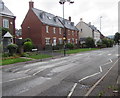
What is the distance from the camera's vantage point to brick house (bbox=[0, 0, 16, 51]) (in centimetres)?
2670

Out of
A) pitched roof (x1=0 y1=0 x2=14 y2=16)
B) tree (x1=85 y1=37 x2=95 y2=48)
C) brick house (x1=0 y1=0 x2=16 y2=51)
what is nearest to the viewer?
brick house (x1=0 y1=0 x2=16 y2=51)

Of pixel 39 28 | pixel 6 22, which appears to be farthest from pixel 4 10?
pixel 39 28

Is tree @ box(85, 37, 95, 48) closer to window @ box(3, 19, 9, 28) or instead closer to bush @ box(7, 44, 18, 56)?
window @ box(3, 19, 9, 28)

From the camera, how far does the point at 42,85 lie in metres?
8.15

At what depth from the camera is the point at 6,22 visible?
29.0 metres

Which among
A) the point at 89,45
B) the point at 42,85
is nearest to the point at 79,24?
the point at 89,45

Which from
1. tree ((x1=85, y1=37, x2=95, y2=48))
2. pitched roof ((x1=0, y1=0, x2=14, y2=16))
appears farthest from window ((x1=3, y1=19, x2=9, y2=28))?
tree ((x1=85, y1=37, x2=95, y2=48))

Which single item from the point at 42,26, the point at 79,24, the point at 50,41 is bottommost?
the point at 50,41

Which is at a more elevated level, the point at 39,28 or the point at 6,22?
the point at 6,22

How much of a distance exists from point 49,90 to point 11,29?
2541 centimetres

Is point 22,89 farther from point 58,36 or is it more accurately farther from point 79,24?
point 79,24

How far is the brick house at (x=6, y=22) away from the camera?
87.6 ft

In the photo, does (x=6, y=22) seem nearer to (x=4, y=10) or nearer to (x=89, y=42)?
(x=4, y=10)

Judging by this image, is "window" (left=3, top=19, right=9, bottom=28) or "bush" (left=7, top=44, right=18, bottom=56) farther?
"window" (left=3, top=19, right=9, bottom=28)
